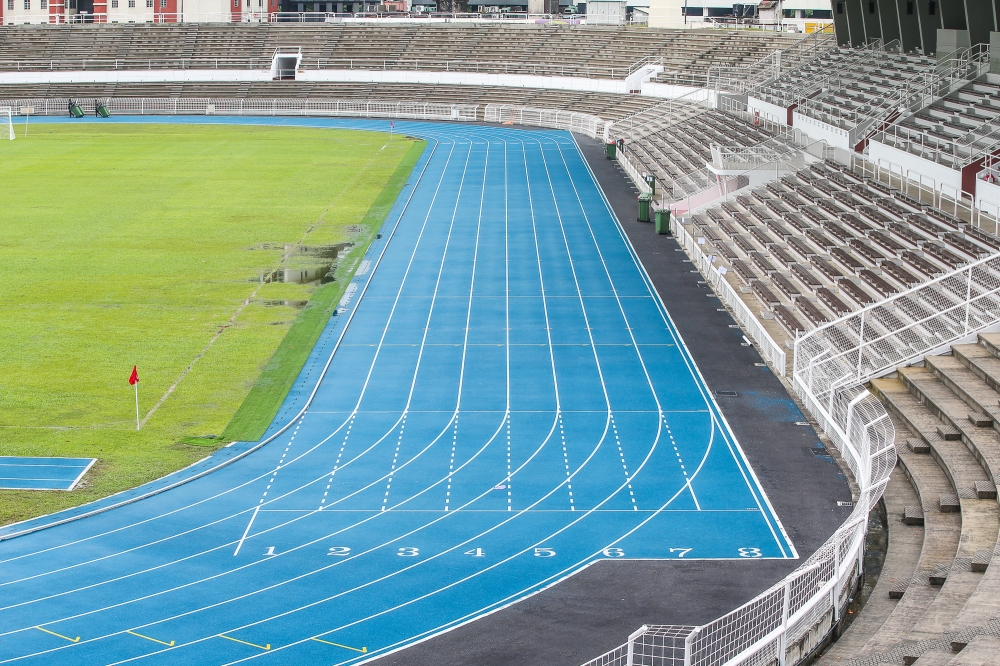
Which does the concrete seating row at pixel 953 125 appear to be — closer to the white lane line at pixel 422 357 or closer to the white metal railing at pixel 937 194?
the white metal railing at pixel 937 194

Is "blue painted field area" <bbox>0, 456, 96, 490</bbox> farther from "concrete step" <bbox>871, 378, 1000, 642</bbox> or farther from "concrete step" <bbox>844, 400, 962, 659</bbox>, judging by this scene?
"concrete step" <bbox>871, 378, 1000, 642</bbox>

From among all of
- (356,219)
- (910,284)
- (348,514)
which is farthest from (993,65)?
(348,514)

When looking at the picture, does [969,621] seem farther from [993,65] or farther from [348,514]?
[993,65]

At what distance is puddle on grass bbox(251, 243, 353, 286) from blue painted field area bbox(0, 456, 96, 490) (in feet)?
35.6

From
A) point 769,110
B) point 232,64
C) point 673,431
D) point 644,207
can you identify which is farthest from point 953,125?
point 232,64

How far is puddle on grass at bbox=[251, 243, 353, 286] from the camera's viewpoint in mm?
32250

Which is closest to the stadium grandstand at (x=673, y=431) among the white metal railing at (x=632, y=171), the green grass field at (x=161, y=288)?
the white metal railing at (x=632, y=171)

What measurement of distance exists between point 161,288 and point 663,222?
49.2ft

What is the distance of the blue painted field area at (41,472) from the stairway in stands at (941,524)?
37.2ft

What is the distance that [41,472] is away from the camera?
19016mm

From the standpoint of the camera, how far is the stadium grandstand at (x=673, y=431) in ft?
45.8

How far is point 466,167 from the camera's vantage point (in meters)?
52.4

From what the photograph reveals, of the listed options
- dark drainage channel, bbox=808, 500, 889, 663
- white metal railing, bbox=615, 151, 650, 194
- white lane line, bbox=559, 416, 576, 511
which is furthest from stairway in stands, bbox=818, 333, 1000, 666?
white metal railing, bbox=615, 151, 650, 194

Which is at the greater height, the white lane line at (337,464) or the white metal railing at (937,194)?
the white metal railing at (937,194)
